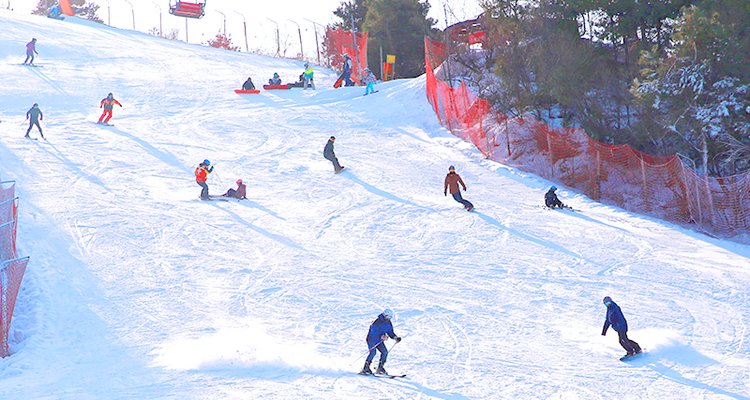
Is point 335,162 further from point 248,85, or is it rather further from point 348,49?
point 348,49

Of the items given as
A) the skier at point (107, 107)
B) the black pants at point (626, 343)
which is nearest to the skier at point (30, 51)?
the skier at point (107, 107)

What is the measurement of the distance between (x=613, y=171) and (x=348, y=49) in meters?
19.1

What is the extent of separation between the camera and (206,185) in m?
16.7

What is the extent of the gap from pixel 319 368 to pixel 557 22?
21.0m

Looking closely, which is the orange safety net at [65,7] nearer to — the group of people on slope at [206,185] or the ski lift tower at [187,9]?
the ski lift tower at [187,9]

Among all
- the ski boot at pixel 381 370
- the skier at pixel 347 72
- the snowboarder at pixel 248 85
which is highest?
the skier at pixel 347 72

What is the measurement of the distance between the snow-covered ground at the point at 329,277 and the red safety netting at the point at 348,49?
32.4 ft

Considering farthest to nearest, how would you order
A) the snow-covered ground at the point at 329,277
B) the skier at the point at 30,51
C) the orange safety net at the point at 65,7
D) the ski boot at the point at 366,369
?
the orange safety net at the point at 65,7
the skier at the point at 30,51
the ski boot at the point at 366,369
the snow-covered ground at the point at 329,277

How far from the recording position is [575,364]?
924cm

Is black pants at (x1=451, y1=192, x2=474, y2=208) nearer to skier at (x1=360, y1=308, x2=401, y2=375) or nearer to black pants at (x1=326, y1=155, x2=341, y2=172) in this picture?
black pants at (x1=326, y1=155, x2=341, y2=172)

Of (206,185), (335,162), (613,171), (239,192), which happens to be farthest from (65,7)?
(613,171)

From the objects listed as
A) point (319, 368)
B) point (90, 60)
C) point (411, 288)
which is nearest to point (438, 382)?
point (319, 368)

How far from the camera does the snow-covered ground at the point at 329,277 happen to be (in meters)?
8.76

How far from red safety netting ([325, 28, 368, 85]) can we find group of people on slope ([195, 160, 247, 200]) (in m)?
15.5
